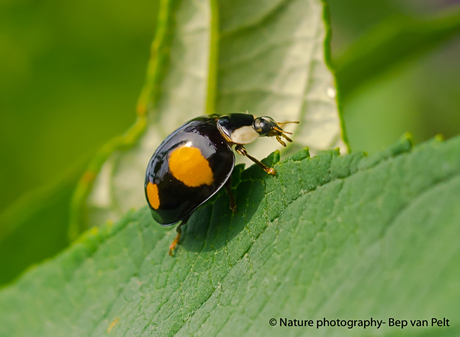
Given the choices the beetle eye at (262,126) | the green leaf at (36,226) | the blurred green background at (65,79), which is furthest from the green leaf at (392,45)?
the green leaf at (36,226)

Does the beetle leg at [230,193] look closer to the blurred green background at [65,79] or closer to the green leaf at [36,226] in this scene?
the green leaf at [36,226]

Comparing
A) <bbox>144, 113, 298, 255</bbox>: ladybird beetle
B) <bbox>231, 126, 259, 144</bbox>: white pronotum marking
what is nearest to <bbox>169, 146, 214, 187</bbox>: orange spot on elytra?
<bbox>144, 113, 298, 255</bbox>: ladybird beetle

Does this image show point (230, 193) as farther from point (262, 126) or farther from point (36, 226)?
point (36, 226)

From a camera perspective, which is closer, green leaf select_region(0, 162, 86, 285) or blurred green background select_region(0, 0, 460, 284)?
green leaf select_region(0, 162, 86, 285)

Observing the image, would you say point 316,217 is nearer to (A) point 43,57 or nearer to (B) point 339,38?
(A) point 43,57

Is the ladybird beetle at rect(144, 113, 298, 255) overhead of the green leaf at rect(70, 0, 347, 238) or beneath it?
beneath

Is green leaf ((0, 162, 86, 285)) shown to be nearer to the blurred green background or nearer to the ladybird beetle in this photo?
the blurred green background

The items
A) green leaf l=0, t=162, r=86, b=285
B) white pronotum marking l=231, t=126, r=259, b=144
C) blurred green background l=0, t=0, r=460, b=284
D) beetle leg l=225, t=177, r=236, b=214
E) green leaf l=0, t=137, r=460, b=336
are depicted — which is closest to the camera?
green leaf l=0, t=137, r=460, b=336
